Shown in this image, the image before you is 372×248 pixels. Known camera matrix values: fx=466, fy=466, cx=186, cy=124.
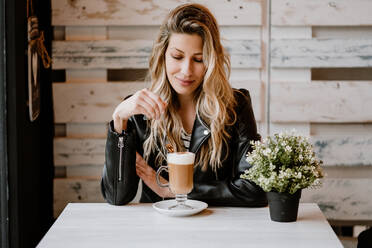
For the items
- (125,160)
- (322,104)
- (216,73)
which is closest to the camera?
(125,160)

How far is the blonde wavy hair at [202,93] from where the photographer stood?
2.11 metres

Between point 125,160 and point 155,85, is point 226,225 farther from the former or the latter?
point 155,85

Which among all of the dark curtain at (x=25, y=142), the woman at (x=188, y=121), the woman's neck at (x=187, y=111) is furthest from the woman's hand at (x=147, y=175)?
the dark curtain at (x=25, y=142)

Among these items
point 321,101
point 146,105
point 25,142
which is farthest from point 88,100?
point 321,101

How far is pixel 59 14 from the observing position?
3.12m

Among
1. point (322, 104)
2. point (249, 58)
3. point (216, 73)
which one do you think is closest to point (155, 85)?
point (216, 73)

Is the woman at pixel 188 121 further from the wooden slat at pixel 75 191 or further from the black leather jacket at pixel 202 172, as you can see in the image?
the wooden slat at pixel 75 191

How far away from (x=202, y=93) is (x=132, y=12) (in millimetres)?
1148

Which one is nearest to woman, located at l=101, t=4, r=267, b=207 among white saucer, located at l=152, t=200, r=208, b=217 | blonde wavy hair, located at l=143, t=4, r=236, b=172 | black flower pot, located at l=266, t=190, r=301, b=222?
blonde wavy hair, located at l=143, t=4, r=236, b=172

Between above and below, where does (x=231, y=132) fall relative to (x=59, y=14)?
below

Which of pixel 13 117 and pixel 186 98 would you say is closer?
pixel 186 98

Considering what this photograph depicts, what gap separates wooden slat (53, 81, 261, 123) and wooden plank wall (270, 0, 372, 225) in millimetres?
288

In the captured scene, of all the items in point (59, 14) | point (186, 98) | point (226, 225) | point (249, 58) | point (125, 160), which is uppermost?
point (59, 14)

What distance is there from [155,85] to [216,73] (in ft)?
1.08
